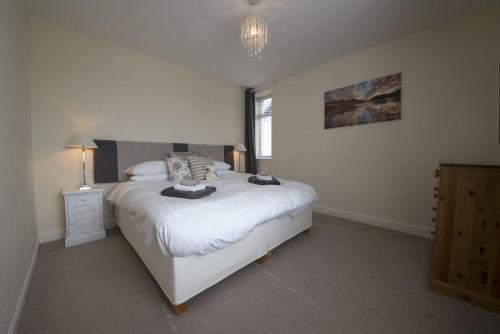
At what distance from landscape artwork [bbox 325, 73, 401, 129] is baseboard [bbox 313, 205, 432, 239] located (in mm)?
1390

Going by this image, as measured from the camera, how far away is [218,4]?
6.12 feet

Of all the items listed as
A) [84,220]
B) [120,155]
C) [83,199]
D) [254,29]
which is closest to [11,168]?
[83,199]

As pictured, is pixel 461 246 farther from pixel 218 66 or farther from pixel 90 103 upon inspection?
pixel 90 103

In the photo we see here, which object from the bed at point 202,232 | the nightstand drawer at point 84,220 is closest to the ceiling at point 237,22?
the bed at point 202,232

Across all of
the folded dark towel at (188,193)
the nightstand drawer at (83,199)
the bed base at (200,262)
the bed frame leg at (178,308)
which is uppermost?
the folded dark towel at (188,193)

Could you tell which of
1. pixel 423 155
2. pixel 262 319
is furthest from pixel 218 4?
pixel 423 155

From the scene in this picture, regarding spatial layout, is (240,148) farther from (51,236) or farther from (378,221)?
(51,236)

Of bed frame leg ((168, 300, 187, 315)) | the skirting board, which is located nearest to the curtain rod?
bed frame leg ((168, 300, 187, 315))

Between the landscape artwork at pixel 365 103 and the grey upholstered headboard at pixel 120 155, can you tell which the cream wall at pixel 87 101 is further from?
the landscape artwork at pixel 365 103

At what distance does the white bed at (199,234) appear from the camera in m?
1.16

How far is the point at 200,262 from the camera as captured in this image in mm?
1291

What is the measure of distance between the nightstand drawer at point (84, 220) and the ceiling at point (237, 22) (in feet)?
7.00

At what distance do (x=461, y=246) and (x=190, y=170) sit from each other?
2742 mm

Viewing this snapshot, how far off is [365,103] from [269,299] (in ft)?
9.09
